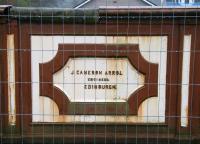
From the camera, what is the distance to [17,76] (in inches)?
199

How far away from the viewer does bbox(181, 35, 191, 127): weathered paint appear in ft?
16.4

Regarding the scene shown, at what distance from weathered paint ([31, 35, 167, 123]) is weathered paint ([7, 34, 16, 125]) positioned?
0.20m

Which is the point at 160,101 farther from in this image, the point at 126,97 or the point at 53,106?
the point at 53,106

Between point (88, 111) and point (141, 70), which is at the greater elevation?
point (141, 70)

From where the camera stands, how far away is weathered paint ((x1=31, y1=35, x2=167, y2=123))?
4.99m

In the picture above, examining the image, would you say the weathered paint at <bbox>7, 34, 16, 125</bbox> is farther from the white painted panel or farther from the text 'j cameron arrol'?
the text 'j cameron arrol'

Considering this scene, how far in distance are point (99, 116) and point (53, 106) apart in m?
0.49

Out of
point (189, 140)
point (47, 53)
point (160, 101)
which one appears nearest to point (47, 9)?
point (47, 53)

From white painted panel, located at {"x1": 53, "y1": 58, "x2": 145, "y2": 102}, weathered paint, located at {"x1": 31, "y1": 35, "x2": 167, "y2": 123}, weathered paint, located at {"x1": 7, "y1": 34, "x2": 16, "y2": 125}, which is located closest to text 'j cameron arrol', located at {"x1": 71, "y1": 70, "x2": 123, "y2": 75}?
white painted panel, located at {"x1": 53, "y1": 58, "x2": 145, "y2": 102}

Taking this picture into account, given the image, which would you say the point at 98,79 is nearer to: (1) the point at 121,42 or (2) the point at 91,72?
(2) the point at 91,72

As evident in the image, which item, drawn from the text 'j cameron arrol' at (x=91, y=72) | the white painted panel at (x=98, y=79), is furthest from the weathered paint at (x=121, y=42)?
the text 'j cameron arrol' at (x=91, y=72)

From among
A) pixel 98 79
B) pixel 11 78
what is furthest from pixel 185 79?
pixel 11 78

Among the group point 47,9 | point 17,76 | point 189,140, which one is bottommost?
point 189,140

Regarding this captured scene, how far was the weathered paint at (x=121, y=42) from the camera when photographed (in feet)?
16.4
